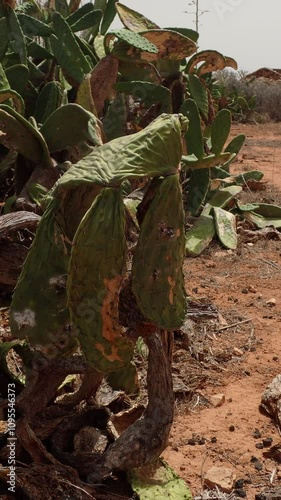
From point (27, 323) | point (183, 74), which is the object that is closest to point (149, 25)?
point (183, 74)

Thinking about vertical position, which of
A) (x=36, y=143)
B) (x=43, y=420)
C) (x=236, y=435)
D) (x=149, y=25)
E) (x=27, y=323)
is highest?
(x=149, y=25)

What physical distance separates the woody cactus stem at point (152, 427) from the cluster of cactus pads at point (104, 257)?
0.16 metres

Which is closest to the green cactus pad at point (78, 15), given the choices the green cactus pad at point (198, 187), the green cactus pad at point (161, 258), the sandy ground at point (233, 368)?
the green cactus pad at point (198, 187)

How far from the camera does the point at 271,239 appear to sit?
180 inches

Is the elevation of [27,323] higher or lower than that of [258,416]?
higher

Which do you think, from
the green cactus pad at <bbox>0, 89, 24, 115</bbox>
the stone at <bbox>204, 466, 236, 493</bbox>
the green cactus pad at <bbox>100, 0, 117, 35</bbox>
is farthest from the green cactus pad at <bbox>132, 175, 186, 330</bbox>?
the green cactus pad at <bbox>100, 0, 117, 35</bbox>

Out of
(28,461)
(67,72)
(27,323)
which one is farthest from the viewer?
(67,72)

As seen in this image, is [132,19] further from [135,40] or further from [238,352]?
[238,352]

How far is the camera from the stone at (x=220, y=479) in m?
1.91

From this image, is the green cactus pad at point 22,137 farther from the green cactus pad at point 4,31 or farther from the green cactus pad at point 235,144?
the green cactus pad at point 235,144

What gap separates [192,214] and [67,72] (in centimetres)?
139

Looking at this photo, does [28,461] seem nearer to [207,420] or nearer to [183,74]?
[207,420]

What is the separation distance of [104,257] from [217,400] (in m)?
1.19

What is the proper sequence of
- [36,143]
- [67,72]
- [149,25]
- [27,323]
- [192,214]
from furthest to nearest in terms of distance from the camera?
[192,214], [149,25], [67,72], [36,143], [27,323]
